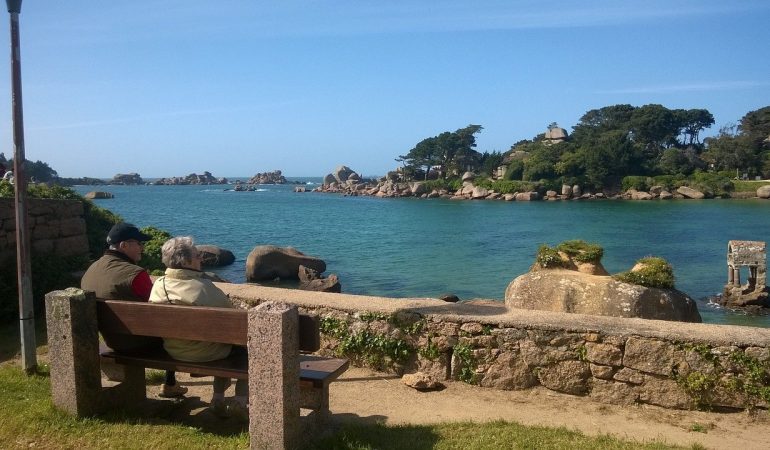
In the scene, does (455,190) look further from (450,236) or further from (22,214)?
(22,214)

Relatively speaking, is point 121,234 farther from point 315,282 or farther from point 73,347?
point 315,282

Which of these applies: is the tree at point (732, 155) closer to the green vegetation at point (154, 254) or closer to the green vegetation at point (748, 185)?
the green vegetation at point (748, 185)

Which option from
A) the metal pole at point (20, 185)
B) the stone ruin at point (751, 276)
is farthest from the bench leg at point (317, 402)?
the stone ruin at point (751, 276)

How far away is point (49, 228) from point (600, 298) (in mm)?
9840

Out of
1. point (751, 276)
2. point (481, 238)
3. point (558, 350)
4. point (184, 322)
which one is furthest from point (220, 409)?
point (481, 238)

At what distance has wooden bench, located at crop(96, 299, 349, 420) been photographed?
162 inches

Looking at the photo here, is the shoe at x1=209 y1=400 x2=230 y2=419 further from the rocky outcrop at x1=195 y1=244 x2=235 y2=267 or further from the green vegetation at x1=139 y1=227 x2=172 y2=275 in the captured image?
the rocky outcrop at x1=195 y1=244 x2=235 y2=267

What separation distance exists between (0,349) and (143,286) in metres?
3.62

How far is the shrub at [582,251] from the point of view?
13.3 m

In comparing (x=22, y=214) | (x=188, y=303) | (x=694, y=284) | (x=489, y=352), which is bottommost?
(x=694, y=284)

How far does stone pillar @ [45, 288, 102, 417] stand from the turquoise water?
57.5ft

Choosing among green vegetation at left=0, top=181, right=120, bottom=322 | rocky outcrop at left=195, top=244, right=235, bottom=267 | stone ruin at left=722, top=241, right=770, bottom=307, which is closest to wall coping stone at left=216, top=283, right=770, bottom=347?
green vegetation at left=0, top=181, right=120, bottom=322

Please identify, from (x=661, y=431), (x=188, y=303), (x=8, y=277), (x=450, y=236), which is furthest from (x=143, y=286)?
(x=450, y=236)

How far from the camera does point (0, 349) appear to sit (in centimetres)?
737
